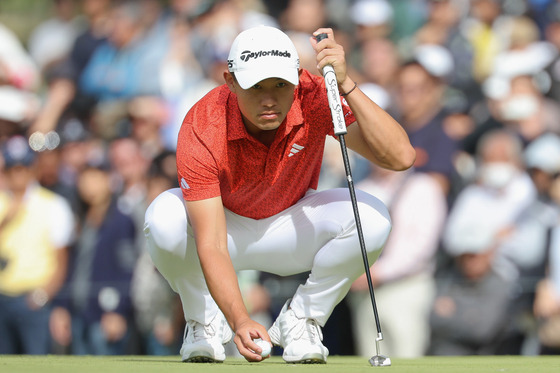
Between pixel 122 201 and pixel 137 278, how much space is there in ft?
2.34

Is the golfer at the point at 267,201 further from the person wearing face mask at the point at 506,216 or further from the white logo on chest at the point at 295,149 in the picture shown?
the person wearing face mask at the point at 506,216

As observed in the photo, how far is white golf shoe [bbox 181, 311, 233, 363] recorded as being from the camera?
464cm

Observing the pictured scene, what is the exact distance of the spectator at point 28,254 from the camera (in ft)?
25.4

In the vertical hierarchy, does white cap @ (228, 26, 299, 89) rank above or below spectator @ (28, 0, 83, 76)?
below

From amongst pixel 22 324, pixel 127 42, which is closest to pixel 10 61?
pixel 127 42

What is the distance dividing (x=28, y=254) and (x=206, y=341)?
143 inches

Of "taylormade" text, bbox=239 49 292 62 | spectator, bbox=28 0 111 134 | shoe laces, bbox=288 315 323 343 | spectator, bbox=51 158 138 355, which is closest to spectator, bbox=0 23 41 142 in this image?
spectator, bbox=28 0 111 134

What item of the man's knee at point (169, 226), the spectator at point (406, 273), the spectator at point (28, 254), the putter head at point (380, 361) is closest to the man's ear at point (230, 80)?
the man's knee at point (169, 226)

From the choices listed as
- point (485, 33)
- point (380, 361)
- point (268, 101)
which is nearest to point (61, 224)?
point (485, 33)

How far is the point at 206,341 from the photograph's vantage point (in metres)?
4.69

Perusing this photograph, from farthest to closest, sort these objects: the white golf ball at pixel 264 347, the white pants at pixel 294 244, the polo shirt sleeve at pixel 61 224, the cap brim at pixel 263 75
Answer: the polo shirt sleeve at pixel 61 224 → the white pants at pixel 294 244 → the cap brim at pixel 263 75 → the white golf ball at pixel 264 347

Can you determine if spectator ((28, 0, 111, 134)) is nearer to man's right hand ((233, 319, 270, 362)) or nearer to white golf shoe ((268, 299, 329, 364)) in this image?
white golf shoe ((268, 299, 329, 364))

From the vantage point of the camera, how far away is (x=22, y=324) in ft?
25.5

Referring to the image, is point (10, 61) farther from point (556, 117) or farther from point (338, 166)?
point (556, 117)
